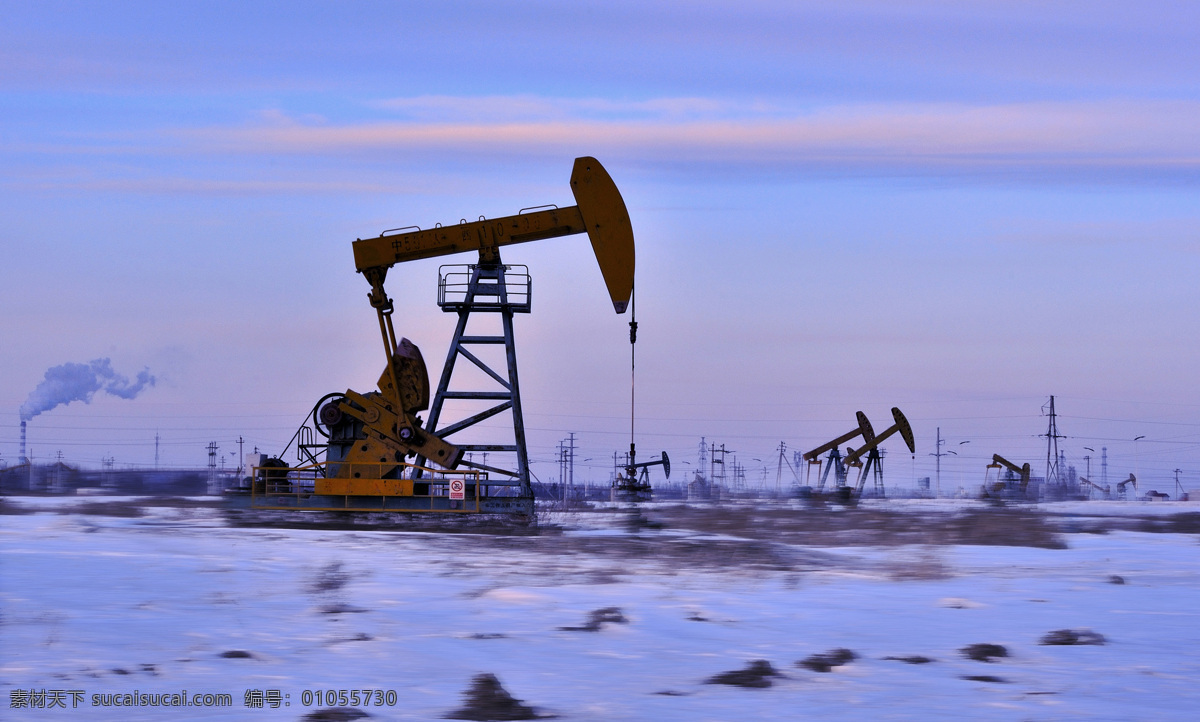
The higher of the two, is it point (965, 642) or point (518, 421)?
point (518, 421)

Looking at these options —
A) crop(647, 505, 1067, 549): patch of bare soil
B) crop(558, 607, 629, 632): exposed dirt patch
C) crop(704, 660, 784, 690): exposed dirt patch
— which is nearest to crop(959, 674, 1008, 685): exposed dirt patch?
crop(704, 660, 784, 690): exposed dirt patch

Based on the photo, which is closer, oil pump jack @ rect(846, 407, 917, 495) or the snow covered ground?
the snow covered ground

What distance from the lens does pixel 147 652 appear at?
7906 mm

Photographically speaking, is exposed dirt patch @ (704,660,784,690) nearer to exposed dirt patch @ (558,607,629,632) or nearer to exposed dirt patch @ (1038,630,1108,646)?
exposed dirt patch @ (558,607,629,632)

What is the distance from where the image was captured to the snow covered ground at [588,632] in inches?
275

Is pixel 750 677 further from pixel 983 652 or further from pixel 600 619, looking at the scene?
pixel 600 619

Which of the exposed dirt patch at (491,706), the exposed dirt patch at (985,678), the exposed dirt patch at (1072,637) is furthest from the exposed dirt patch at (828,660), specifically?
the exposed dirt patch at (491,706)

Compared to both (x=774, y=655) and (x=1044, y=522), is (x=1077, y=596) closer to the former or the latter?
(x=774, y=655)

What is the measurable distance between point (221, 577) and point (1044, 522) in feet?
73.4

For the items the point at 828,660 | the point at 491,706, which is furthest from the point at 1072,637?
the point at 491,706

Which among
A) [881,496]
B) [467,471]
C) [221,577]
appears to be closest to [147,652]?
[221,577]

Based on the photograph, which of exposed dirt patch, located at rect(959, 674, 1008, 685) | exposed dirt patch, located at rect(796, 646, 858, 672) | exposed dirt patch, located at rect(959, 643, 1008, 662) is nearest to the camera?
exposed dirt patch, located at rect(959, 674, 1008, 685)

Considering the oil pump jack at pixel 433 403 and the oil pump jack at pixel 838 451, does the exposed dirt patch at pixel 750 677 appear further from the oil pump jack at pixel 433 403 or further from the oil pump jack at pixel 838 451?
the oil pump jack at pixel 838 451

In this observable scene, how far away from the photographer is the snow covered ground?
6.97 meters
